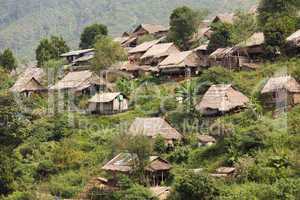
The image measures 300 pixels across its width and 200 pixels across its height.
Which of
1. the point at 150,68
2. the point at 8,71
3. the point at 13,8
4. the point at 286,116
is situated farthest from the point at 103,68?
the point at 13,8

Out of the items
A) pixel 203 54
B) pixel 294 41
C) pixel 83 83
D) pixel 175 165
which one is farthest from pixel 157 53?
pixel 175 165

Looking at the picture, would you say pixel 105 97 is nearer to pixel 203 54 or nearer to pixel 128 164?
pixel 203 54

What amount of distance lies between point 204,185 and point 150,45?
28.7 metres

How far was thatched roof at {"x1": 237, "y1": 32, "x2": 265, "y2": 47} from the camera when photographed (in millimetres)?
41234

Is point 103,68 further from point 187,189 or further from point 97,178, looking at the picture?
point 187,189

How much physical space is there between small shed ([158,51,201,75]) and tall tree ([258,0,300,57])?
5289mm

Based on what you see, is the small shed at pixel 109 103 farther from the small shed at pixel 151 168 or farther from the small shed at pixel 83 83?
the small shed at pixel 151 168

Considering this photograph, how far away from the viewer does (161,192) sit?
1116 inches

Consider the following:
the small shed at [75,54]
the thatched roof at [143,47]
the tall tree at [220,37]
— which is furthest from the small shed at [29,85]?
the tall tree at [220,37]

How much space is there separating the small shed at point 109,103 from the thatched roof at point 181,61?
451cm

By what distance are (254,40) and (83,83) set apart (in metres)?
13.1

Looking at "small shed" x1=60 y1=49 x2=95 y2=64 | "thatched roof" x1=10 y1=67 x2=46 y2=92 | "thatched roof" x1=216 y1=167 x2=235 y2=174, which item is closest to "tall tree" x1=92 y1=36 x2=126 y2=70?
"thatched roof" x1=10 y1=67 x2=46 y2=92

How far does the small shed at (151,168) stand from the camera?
30.1 metres

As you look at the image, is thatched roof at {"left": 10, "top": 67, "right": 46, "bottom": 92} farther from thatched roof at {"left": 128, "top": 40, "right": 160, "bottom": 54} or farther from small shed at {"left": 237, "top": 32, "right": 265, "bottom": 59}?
small shed at {"left": 237, "top": 32, "right": 265, "bottom": 59}
